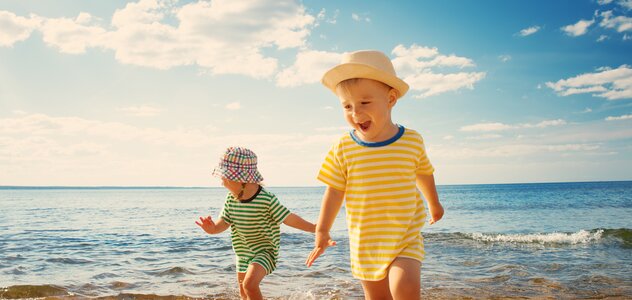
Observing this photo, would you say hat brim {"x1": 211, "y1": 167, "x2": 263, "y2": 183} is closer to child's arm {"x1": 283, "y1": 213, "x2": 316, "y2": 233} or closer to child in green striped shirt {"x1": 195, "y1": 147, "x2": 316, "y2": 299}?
child in green striped shirt {"x1": 195, "y1": 147, "x2": 316, "y2": 299}

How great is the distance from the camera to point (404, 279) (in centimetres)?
271

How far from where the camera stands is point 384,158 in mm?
2965

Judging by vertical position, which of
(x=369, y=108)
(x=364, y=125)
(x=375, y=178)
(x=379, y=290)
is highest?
(x=369, y=108)

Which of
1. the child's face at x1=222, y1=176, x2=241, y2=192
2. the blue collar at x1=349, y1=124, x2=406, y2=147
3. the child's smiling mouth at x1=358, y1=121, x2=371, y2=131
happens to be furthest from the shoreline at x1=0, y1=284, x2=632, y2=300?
the child's smiling mouth at x1=358, y1=121, x2=371, y2=131

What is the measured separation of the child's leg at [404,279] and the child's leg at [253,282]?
169 cm

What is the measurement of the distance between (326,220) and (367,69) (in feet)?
3.34

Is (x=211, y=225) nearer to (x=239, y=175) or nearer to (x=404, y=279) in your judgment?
(x=239, y=175)

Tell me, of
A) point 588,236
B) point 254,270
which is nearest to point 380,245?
point 254,270

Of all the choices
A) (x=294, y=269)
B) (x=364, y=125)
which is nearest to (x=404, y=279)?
(x=364, y=125)

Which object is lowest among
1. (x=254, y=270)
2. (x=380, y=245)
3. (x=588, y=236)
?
(x=588, y=236)

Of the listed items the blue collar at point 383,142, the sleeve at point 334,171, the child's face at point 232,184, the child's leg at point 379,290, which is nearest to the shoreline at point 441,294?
the child's face at point 232,184

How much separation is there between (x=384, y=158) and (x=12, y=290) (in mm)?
6567

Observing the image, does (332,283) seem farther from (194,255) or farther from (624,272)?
(624,272)

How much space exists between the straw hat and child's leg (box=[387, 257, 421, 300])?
1127 millimetres
